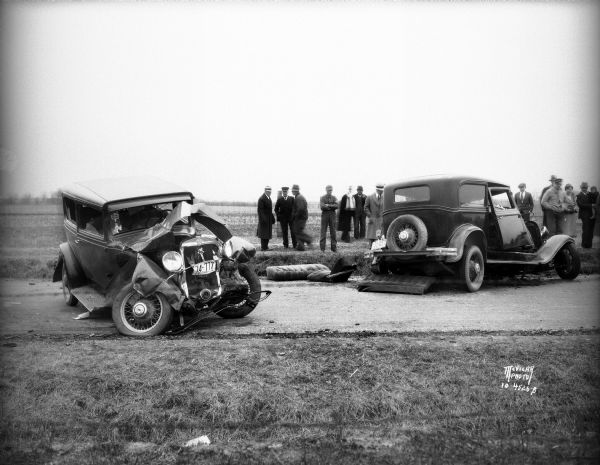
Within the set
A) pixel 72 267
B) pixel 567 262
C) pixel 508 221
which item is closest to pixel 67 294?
pixel 72 267

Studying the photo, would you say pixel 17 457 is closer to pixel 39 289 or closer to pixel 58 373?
pixel 58 373

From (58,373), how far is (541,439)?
12.0ft

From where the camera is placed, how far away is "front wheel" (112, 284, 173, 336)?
229 inches

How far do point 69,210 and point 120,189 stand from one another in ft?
4.00

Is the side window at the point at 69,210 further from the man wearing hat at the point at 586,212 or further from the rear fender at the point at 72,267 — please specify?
the man wearing hat at the point at 586,212

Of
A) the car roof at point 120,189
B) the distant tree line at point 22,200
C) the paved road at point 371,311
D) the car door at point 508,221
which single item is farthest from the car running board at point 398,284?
the distant tree line at point 22,200

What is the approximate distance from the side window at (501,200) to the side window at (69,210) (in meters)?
7.49

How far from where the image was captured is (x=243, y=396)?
398cm

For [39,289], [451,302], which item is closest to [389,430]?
[451,302]

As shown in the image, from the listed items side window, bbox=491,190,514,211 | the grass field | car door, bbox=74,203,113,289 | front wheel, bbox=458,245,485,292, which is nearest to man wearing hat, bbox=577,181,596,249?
side window, bbox=491,190,514,211

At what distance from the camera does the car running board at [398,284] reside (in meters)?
8.95

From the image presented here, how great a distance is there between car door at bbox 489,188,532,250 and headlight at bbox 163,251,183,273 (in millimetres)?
6589

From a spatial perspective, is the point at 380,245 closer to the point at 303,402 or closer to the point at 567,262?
the point at 567,262

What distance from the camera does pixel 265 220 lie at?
48.6ft
